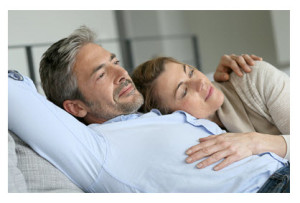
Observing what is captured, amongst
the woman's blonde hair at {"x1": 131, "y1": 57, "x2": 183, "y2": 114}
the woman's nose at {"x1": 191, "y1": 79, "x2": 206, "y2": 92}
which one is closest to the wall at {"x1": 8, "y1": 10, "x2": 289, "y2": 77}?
the woman's blonde hair at {"x1": 131, "y1": 57, "x2": 183, "y2": 114}

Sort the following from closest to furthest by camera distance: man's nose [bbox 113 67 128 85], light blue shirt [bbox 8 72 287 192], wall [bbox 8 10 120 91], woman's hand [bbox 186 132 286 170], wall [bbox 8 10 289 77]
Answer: light blue shirt [bbox 8 72 287 192], woman's hand [bbox 186 132 286 170], man's nose [bbox 113 67 128 85], wall [bbox 8 10 120 91], wall [bbox 8 10 289 77]

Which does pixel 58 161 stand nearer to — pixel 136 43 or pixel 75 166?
pixel 75 166

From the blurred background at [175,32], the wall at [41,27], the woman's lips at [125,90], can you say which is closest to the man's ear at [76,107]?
the woman's lips at [125,90]

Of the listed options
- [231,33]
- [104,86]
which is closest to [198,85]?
[104,86]

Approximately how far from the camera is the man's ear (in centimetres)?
180

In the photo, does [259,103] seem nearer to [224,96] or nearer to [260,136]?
[224,96]

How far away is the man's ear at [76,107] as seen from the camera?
5.91 feet

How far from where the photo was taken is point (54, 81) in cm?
178

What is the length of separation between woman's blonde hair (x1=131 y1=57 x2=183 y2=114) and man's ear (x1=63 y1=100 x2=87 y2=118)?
321 mm

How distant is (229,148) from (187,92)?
45 centimetres

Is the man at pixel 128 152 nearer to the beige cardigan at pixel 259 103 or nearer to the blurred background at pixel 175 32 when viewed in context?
the beige cardigan at pixel 259 103

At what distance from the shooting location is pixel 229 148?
1483 millimetres

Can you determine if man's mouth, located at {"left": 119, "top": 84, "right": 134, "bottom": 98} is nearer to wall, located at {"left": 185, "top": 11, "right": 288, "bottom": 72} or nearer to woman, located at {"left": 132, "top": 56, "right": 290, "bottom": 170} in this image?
woman, located at {"left": 132, "top": 56, "right": 290, "bottom": 170}

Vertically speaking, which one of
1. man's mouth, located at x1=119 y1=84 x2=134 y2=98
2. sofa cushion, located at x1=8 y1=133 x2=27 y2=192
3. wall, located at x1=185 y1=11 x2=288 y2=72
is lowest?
wall, located at x1=185 y1=11 x2=288 y2=72
